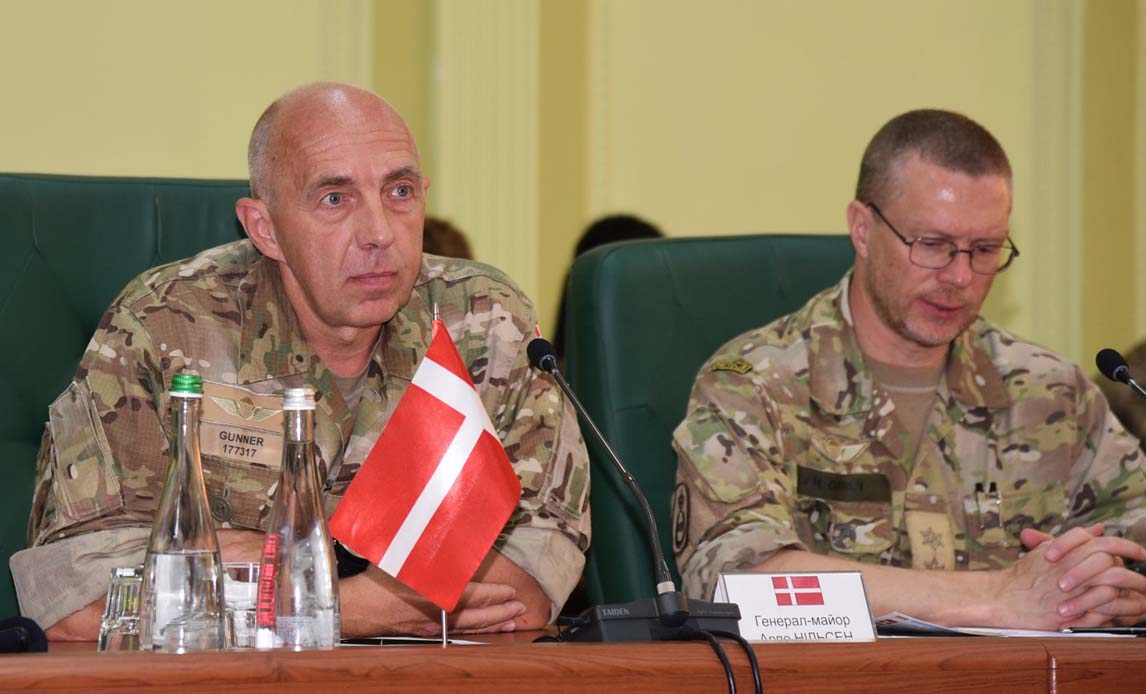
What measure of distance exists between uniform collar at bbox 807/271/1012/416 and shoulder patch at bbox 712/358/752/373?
141 millimetres

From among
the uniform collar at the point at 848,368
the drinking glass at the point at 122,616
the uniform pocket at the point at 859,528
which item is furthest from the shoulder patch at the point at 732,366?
the drinking glass at the point at 122,616

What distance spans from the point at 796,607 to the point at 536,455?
81 centimetres

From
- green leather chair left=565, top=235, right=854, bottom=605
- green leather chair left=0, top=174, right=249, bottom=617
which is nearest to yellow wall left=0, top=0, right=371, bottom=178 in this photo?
green leather chair left=0, top=174, right=249, bottom=617

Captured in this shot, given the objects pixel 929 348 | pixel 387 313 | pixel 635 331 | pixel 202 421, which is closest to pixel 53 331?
pixel 202 421

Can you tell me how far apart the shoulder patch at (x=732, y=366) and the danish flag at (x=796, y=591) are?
0.98 m

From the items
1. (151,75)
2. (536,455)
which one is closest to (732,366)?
(536,455)

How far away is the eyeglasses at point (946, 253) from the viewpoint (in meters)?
2.61

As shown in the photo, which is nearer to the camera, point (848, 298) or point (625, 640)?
point (625, 640)

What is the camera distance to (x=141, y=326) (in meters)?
2.17

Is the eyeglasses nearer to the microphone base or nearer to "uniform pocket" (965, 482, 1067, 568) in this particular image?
"uniform pocket" (965, 482, 1067, 568)

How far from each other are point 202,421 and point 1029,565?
124 cm

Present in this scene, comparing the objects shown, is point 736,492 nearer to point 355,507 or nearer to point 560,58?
point 355,507

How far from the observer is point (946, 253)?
2615 mm

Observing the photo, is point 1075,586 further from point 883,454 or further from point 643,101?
point 643,101
